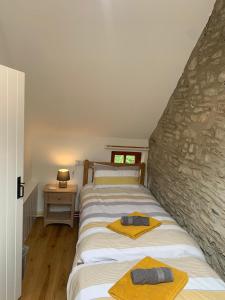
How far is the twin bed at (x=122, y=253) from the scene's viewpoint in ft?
5.08

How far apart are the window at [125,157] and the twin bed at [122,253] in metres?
1.13

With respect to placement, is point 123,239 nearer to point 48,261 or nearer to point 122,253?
point 122,253

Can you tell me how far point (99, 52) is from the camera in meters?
2.54

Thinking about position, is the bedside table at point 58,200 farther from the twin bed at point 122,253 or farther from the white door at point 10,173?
the white door at point 10,173

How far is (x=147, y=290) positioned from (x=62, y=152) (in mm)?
2660

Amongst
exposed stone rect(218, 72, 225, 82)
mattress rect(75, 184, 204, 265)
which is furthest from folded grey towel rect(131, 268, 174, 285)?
exposed stone rect(218, 72, 225, 82)

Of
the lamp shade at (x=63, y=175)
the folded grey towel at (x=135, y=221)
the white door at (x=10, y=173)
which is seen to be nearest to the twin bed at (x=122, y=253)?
the folded grey towel at (x=135, y=221)

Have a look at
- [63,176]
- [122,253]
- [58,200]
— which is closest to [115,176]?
[63,176]

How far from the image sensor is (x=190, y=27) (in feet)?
7.68

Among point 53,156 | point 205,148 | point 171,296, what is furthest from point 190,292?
point 53,156

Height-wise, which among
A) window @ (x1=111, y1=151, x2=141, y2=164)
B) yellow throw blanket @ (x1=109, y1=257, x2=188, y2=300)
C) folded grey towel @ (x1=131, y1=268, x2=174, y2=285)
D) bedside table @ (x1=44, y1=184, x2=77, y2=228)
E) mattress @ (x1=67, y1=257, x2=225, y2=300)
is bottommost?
bedside table @ (x1=44, y1=184, x2=77, y2=228)

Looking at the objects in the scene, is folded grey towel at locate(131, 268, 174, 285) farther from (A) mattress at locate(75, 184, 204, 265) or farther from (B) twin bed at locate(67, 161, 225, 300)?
(A) mattress at locate(75, 184, 204, 265)

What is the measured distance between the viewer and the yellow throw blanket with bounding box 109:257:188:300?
56.8 inches

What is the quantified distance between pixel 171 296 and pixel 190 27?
2217mm
